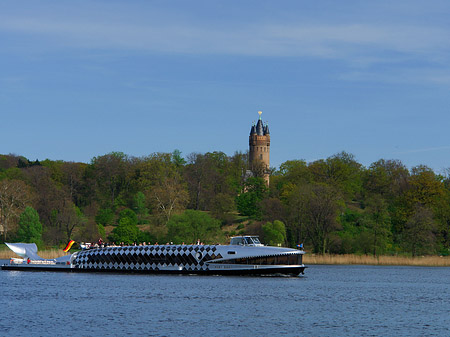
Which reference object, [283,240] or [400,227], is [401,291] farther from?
[400,227]

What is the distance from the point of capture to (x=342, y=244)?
134 meters

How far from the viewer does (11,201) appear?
519 feet

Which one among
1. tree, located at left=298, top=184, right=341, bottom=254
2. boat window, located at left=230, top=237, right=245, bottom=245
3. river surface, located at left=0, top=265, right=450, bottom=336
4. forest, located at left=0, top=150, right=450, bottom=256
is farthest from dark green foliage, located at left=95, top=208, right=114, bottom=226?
boat window, located at left=230, top=237, right=245, bottom=245

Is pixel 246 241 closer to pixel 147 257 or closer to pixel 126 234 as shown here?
pixel 147 257

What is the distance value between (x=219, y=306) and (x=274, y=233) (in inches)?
3212

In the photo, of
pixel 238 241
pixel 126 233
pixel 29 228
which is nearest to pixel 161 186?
pixel 126 233

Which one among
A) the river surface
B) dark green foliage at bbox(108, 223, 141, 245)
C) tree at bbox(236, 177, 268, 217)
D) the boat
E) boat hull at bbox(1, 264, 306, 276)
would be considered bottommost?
the river surface

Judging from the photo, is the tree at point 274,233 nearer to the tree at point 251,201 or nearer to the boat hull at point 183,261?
the tree at point 251,201

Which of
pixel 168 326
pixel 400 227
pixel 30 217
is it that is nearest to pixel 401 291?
pixel 168 326

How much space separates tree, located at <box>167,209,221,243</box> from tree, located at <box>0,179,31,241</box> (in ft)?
132

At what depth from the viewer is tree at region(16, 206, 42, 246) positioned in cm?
14612

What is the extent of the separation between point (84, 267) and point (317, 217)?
56.4m

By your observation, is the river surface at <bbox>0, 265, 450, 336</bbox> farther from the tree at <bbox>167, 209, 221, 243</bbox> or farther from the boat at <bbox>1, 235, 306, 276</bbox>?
the tree at <bbox>167, 209, 221, 243</bbox>

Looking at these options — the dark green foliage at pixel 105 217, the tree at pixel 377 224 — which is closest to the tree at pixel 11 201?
the dark green foliage at pixel 105 217
